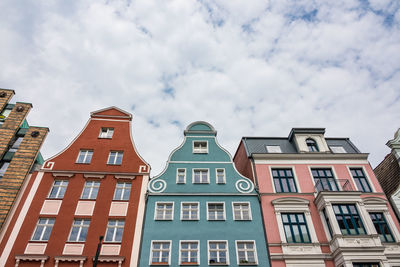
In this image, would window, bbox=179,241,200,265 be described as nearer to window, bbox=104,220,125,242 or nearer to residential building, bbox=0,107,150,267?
residential building, bbox=0,107,150,267

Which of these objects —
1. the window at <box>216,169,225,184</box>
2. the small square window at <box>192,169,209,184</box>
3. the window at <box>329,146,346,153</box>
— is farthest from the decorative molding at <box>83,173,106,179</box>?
the window at <box>329,146,346,153</box>

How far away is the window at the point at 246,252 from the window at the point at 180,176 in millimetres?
6500

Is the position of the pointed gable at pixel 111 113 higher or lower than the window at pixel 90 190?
higher

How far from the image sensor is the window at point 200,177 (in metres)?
23.4

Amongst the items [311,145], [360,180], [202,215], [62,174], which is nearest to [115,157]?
[62,174]

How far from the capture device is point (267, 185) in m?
23.5

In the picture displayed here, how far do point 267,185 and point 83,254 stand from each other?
14.6 m

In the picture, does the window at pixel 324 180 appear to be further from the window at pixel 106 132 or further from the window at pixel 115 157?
the window at pixel 106 132

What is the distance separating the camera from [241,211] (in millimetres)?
21750

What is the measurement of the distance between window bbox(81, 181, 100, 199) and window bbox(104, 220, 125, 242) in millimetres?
2699

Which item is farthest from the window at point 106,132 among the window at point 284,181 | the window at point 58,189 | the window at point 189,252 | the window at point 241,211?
the window at point 284,181

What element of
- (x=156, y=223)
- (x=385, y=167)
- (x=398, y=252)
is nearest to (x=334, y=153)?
(x=385, y=167)

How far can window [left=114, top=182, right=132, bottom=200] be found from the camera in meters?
21.9

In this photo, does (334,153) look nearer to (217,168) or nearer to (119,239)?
(217,168)
